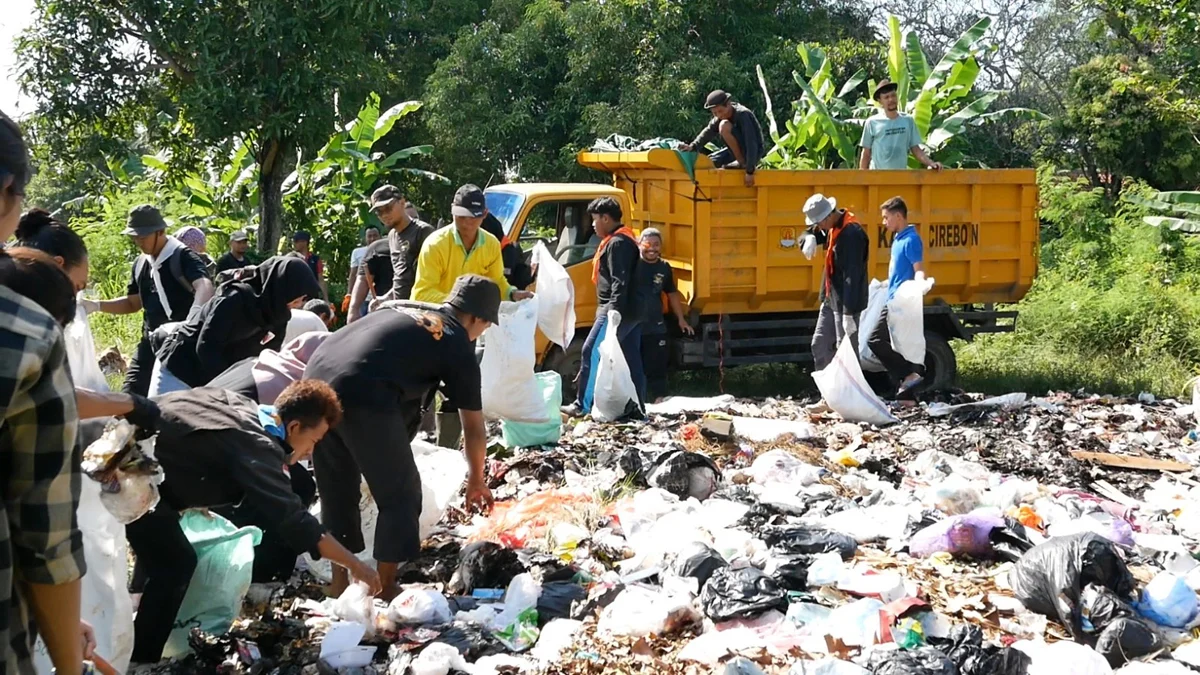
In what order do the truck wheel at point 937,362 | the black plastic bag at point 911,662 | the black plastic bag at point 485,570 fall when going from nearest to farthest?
the black plastic bag at point 911,662, the black plastic bag at point 485,570, the truck wheel at point 937,362

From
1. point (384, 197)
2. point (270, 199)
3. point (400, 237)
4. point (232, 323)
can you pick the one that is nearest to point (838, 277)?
point (400, 237)

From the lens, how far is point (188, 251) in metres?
6.19

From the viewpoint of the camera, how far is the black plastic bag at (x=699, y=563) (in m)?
4.71

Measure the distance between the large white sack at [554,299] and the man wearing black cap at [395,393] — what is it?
346 centimetres

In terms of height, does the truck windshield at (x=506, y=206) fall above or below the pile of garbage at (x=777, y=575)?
above

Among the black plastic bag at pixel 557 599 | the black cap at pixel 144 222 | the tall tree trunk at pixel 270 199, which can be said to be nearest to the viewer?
the black plastic bag at pixel 557 599

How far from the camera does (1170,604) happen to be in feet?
14.1

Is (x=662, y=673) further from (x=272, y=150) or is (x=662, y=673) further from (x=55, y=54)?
(x=55, y=54)

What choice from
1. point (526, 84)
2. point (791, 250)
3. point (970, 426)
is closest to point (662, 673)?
point (970, 426)

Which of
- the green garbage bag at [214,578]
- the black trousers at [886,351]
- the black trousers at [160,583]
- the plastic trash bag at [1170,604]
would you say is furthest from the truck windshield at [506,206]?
the plastic trash bag at [1170,604]

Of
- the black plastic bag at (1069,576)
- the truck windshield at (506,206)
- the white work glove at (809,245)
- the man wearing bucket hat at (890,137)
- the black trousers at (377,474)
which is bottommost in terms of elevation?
the black plastic bag at (1069,576)

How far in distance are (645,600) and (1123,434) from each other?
5037 mm

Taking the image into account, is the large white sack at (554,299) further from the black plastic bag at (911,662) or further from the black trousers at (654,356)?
the black plastic bag at (911,662)

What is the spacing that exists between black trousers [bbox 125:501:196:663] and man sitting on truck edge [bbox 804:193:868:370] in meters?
5.60
